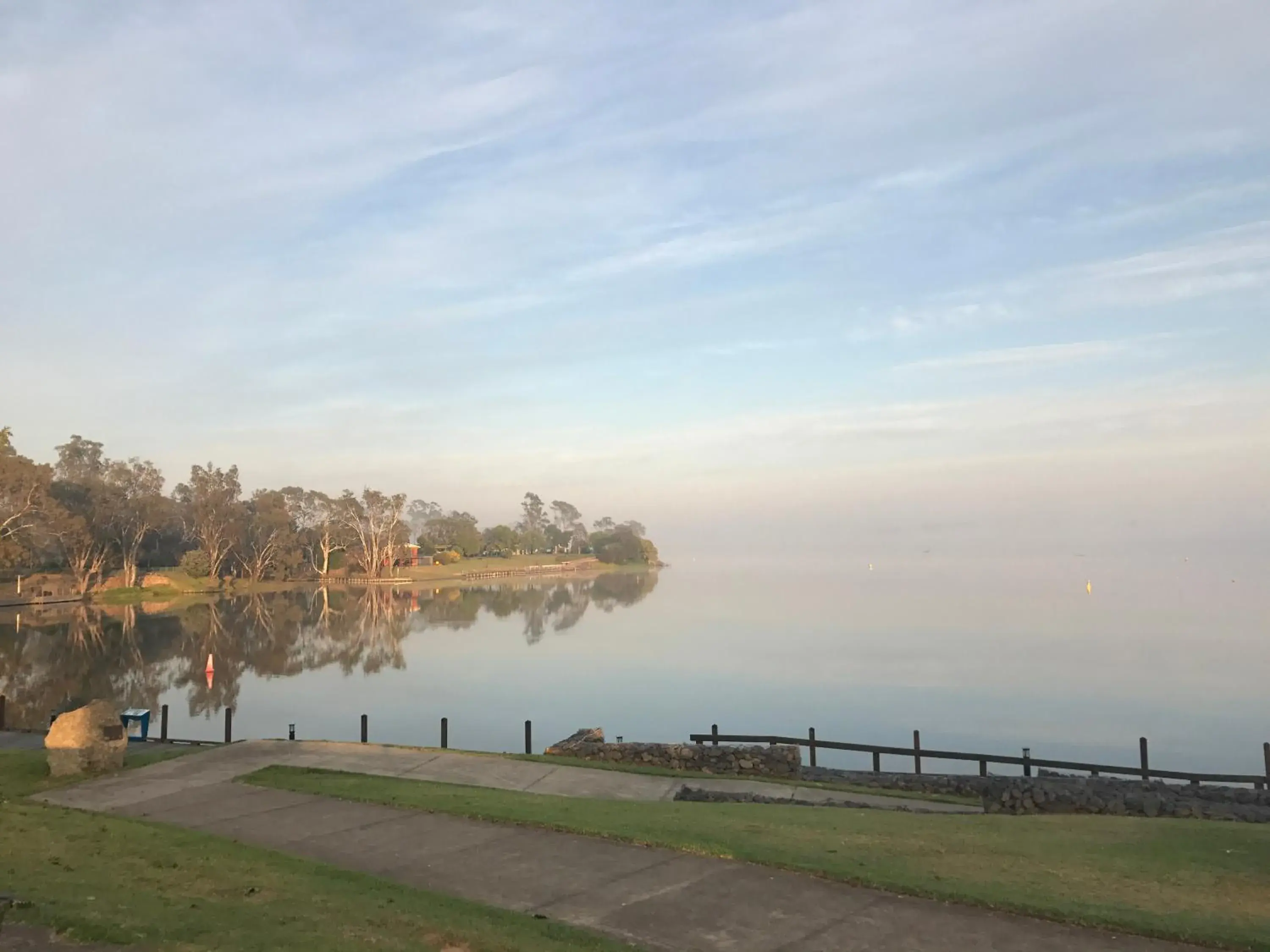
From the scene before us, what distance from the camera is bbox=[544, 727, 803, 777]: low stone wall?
60.4 feet

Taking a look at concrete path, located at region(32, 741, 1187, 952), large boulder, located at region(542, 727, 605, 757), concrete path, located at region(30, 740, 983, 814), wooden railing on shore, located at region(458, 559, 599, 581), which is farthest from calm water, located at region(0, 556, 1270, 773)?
wooden railing on shore, located at region(458, 559, 599, 581)

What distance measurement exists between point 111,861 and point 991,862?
8.52 m

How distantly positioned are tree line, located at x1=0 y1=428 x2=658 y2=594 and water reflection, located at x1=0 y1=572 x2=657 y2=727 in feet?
30.5

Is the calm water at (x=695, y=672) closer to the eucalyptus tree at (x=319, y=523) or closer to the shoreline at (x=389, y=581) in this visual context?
the shoreline at (x=389, y=581)

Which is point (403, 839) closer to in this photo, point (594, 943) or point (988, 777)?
point (594, 943)

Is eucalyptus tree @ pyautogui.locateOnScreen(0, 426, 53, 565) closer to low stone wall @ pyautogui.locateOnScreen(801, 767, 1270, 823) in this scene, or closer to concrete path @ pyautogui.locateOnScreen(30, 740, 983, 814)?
concrete path @ pyautogui.locateOnScreen(30, 740, 983, 814)

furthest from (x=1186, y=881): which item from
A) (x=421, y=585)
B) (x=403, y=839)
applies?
(x=421, y=585)

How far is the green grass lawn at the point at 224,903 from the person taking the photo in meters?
6.00

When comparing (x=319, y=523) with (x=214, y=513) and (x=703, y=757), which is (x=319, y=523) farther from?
(x=703, y=757)

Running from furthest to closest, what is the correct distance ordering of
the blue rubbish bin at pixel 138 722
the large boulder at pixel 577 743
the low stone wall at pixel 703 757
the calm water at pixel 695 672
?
the calm water at pixel 695 672, the blue rubbish bin at pixel 138 722, the large boulder at pixel 577 743, the low stone wall at pixel 703 757

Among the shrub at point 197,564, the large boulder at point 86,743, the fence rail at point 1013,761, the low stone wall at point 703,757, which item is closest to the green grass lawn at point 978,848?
the large boulder at point 86,743

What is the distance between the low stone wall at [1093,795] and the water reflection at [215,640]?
15703 millimetres

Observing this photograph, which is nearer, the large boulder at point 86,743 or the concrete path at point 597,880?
the concrete path at point 597,880

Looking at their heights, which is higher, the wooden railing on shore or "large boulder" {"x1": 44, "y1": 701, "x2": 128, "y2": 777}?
the wooden railing on shore
